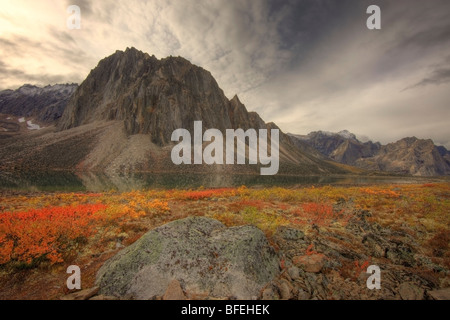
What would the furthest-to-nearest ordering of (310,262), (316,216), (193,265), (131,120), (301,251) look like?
(131,120) < (316,216) < (301,251) < (310,262) < (193,265)

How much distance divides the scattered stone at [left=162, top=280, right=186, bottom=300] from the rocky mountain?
282ft

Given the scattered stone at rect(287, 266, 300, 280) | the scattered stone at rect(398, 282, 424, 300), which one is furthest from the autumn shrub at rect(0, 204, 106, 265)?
the scattered stone at rect(398, 282, 424, 300)

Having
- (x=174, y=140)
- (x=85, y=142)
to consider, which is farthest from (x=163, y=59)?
(x=85, y=142)

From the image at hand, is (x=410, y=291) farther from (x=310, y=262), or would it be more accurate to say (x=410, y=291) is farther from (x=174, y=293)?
(x=174, y=293)

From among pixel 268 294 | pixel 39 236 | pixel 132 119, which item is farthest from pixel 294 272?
pixel 132 119

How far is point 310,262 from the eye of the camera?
283 inches

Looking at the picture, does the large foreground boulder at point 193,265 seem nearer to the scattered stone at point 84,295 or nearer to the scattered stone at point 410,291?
the scattered stone at point 84,295

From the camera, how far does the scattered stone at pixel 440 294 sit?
556cm

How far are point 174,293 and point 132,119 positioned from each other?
13058 cm

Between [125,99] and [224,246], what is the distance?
5685 inches

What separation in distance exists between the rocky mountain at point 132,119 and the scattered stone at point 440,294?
8967 centimetres

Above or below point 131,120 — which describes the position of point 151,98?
above

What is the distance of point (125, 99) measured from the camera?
423 feet

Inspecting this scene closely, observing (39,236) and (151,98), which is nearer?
(39,236)
